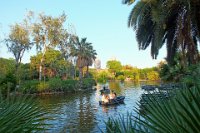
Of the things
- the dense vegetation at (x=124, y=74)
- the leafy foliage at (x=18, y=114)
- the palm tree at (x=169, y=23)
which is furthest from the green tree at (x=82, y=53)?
the leafy foliage at (x=18, y=114)

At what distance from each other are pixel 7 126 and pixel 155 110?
97 cm

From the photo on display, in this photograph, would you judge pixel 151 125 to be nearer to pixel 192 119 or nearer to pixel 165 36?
pixel 192 119

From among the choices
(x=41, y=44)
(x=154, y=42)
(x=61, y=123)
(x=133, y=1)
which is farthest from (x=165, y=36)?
(x=41, y=44)

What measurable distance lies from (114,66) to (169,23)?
133 metres

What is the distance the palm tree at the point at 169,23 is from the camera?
16.3m

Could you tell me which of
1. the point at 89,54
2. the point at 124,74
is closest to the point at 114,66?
the point at 124,74

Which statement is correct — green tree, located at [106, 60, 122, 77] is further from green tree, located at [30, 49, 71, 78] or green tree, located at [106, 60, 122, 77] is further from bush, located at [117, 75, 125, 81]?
green tree, located at [30, 49, 71, 78]

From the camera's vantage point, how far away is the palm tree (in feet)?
53.6

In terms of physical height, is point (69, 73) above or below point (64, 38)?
below

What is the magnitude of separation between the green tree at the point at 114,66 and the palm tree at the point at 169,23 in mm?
126185

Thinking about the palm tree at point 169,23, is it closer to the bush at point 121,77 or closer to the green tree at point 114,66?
the bush at point 121,77

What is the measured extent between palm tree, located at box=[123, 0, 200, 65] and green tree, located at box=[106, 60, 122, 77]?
12619 cm

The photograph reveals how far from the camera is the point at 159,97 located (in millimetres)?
2271

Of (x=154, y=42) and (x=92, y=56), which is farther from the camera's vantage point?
(x=92, y=56)
